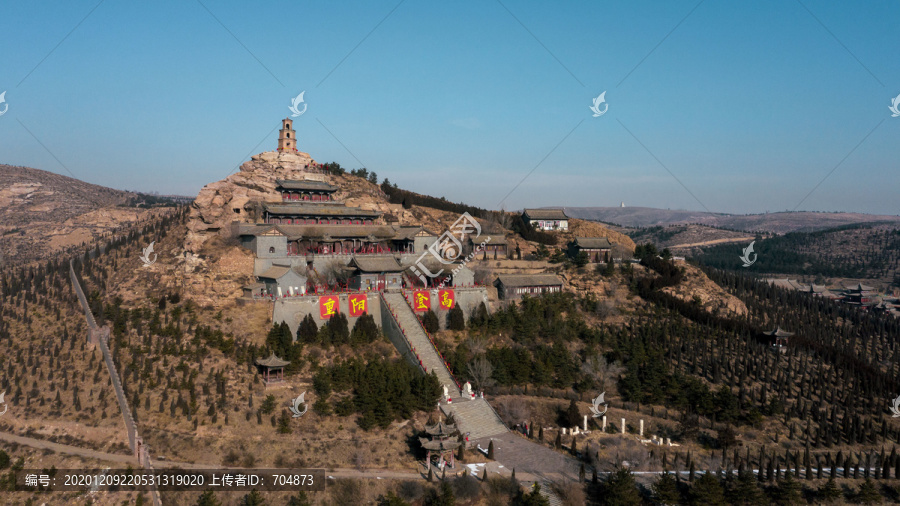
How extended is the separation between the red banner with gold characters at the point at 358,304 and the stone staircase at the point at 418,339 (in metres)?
1.70

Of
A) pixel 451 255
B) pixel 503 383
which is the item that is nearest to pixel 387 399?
pixel 503 383

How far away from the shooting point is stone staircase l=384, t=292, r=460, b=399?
40.6 metres

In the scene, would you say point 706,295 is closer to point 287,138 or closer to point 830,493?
point 830,493

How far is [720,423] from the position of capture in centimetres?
3978

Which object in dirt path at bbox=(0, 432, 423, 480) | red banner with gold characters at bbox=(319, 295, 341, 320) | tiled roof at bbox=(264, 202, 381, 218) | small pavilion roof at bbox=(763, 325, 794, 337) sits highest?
tiled roof at bbox=(264, 202, 381, 218)

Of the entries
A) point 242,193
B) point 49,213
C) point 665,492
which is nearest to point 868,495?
point 665,492

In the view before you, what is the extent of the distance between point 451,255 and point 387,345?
665 inches

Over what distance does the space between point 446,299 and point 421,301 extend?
2.44 m

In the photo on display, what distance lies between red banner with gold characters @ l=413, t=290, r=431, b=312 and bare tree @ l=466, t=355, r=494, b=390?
30.8ft

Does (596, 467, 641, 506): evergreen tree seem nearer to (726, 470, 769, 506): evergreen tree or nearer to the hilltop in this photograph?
(726, 470, 769, 506): evergreen tree

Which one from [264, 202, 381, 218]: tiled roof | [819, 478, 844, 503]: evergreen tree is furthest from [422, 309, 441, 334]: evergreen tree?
[819, 478, 844, 503]: evergreen tree

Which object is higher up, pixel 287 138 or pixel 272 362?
pixel 287 138

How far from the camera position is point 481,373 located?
40.1m

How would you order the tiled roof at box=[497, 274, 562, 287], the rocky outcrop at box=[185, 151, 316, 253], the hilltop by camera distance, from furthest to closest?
the hilltop, the tiled roof at box=[497, 274, 562, 287], the rocky outcrop at box=[185, 151, 316, 253]
